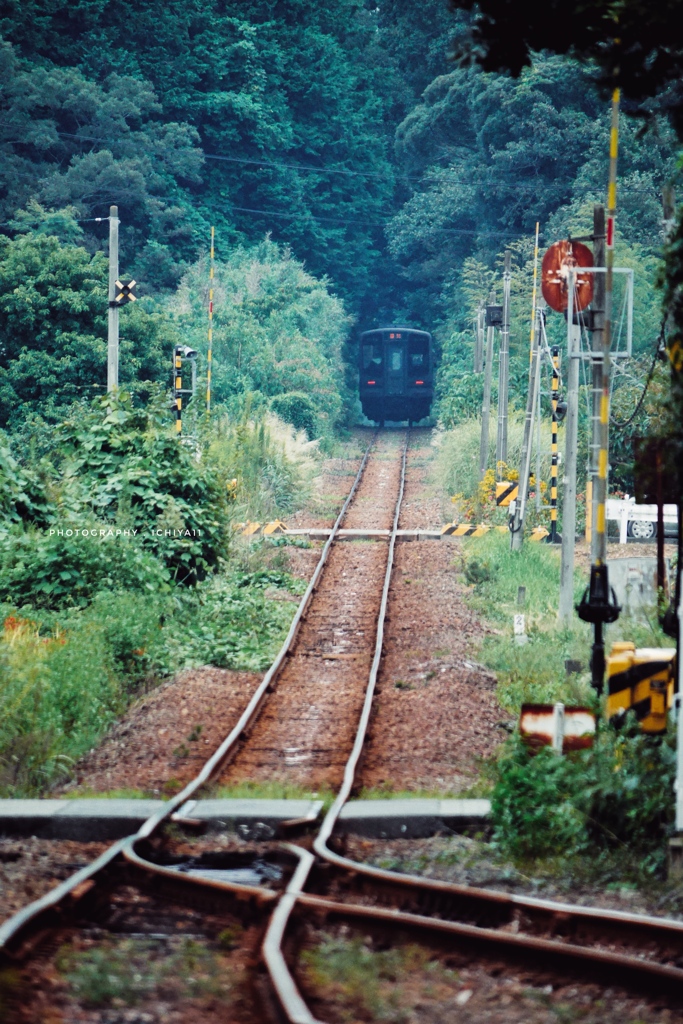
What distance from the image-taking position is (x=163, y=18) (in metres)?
52.0

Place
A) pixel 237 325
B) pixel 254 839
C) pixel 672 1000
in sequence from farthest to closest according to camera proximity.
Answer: pixel 237 325, pixel 254 839, pixel 672 1000

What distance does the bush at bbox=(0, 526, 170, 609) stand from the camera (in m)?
14.0

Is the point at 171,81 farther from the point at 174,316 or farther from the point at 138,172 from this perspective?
the point at 174,316

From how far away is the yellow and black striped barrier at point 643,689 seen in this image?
875 cm

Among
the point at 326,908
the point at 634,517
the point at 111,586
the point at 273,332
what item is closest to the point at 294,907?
the point at 326,908

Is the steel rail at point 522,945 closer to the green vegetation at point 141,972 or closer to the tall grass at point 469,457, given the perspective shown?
the green vegetation at point 141,972

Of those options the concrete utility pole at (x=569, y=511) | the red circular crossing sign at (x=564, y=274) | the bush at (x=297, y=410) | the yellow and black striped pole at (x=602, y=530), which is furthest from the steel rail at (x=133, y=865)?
the bush at (x=297, y=410)

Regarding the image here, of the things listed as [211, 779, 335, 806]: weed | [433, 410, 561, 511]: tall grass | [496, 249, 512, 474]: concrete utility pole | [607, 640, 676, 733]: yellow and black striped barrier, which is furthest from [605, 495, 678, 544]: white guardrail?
[211, 779, 335, 806]: weed

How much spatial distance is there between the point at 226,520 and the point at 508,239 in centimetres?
3464

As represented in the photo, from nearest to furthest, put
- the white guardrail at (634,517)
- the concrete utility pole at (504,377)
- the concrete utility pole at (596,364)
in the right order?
the concrete utility pole at (596,364) < the white guardrail at (634,517) < the concrete utility pole at (504,377)

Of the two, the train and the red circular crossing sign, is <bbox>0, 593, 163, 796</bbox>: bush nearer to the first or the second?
the red circular crossing sign

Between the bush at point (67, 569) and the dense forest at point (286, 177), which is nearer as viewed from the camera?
the bush at point (67, 569)

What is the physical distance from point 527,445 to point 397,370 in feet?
88.0

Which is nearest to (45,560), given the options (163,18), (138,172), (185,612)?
(185,612)
